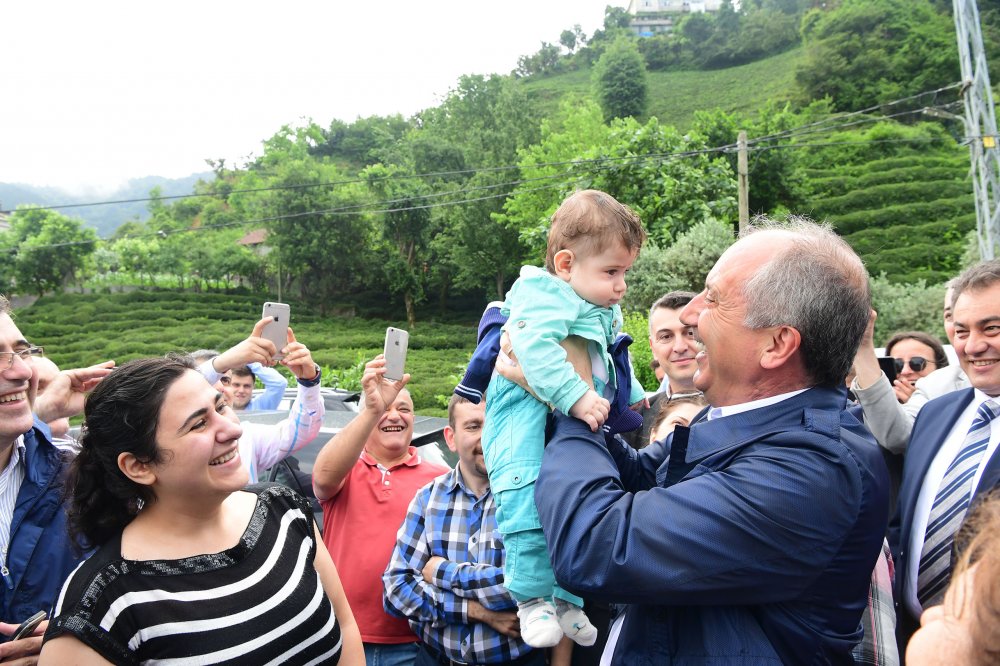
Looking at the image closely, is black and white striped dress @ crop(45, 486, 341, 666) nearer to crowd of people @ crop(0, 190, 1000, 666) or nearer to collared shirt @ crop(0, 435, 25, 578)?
crowd of people @ crop(0, 190, 1000, 666)

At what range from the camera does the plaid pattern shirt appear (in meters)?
2.65

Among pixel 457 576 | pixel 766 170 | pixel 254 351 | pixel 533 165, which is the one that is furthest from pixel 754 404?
pixel 533 165

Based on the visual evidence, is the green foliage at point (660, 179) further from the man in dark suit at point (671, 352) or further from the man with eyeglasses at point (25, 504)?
the man with eyeglasses at point (25, 504)

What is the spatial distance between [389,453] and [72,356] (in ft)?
105

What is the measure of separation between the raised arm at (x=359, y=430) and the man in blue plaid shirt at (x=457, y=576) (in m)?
0.34

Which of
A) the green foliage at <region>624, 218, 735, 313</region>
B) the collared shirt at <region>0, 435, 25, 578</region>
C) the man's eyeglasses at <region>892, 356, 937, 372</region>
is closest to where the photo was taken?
the collared shirt at <region>0, 435, 25, 578</region>

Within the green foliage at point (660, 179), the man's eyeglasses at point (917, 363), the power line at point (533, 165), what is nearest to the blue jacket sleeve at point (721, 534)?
the man's eyeglasses at point (917, 363)

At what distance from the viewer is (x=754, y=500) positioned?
145cm

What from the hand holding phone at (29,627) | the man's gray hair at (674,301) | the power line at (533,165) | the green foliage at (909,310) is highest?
the power line at (533,165)

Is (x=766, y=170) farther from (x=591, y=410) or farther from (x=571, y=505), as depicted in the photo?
(x=571, y=505)

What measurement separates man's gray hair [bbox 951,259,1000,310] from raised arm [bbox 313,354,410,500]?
7.05 ft

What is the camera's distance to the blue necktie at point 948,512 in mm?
2178

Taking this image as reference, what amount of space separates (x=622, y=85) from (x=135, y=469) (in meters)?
78.7

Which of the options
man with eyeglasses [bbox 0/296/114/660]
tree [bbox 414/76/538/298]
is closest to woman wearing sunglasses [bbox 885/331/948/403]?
man with eyeglasses [bbox 0/296/114/660]
